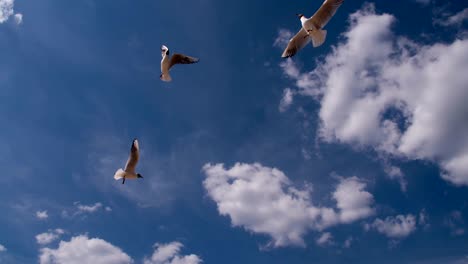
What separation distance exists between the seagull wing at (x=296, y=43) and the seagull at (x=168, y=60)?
5313 millimetres

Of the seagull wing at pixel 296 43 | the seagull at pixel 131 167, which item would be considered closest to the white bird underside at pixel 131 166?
the seagull at pixel 131 167

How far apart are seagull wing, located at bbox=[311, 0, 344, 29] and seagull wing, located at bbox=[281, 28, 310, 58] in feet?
5.70

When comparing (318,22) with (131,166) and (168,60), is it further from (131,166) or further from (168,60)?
(131,166)

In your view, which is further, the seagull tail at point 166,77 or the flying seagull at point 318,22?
the seagull tail at point 166,77

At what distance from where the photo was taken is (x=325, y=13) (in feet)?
76.6

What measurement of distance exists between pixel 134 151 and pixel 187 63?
5.20m

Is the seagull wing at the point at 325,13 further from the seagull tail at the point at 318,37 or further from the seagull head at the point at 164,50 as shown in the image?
the seagull head at the point at 164,50

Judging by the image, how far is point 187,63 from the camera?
24359mm

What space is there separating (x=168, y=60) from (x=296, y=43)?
711cm

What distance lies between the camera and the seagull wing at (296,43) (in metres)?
25.6

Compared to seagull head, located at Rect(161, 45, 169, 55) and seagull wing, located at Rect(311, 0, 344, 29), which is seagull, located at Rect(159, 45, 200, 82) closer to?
seagull head, located at Rect(161, 45, 169, 55)

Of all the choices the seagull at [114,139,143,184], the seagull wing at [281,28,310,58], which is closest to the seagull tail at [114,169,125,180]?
the seagull at [114,139,143,184]

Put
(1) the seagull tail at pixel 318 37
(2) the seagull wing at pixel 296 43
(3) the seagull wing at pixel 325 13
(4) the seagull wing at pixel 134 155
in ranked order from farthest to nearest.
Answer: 1. (2) the seagull wing at pixel 296 43
2. (1) the seagull tail at pixel 318 37
3. (4) the seagull wing at pixel 134 155
4. (3) the seagull wing at pixel 325 13

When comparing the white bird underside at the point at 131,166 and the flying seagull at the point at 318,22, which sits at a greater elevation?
the flying seagull at the point at 318,22
